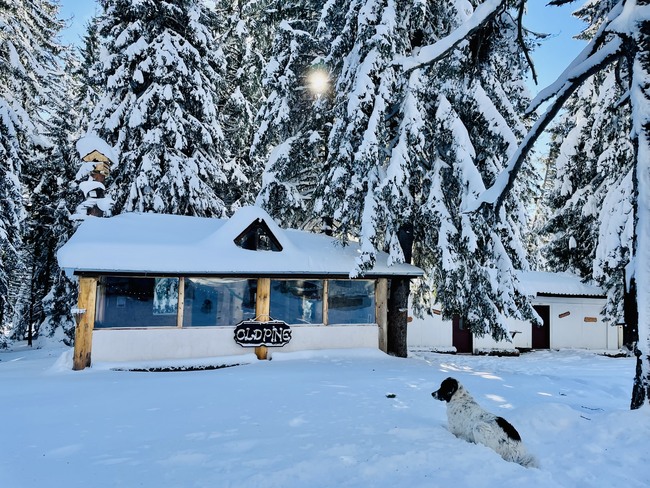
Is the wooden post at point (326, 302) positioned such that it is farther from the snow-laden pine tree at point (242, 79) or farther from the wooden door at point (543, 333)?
the wooden door at point (543, 333)

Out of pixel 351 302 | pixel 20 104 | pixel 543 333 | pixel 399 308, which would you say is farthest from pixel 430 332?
pixel 20 104

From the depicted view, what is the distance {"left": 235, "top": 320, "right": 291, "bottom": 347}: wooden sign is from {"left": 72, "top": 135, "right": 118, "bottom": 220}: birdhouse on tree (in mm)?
5685

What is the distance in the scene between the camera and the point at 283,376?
925 centimetres

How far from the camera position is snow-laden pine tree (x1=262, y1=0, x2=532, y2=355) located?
11180 millimetres

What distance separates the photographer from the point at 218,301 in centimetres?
1169

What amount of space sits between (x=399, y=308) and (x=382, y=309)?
0.52 m

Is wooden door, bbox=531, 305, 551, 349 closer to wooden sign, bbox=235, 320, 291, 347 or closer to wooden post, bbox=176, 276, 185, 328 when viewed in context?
wooden sign, bbox=235, 320, 291, 347

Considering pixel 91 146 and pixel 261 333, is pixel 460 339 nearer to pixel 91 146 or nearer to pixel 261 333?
pixel 261 333

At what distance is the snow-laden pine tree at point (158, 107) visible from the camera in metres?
16.5

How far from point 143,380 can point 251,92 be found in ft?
49.1

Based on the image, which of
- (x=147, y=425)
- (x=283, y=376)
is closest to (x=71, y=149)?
(x=283, y=376)

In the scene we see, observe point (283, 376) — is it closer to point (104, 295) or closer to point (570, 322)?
point (104, 295)

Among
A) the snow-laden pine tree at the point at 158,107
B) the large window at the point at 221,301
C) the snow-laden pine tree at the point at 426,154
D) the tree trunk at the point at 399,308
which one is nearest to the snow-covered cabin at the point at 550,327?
the tree trunk at the point at 399,308

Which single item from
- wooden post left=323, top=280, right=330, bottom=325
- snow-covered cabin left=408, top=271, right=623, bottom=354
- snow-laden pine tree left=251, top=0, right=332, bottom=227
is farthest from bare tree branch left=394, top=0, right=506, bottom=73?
snow-covered cabin left=408, top=271, right=623, bottom=354
